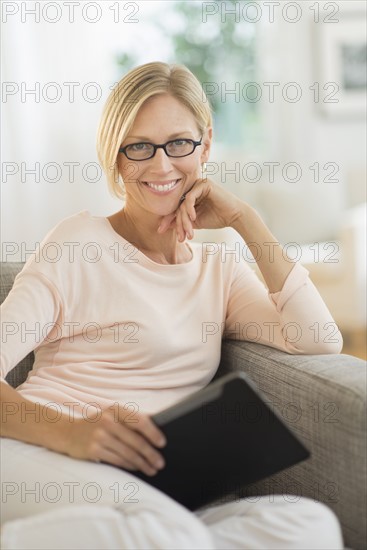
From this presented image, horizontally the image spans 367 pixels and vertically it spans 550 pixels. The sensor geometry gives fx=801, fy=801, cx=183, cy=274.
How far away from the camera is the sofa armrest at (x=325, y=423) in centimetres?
122

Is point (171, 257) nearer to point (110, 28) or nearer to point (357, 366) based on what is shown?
point (357, 366)

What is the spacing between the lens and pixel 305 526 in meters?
1.10

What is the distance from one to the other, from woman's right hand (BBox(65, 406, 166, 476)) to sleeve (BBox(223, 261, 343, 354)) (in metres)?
0.40

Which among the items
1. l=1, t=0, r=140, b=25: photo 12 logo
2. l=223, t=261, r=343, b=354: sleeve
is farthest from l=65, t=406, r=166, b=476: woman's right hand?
l=1, t=0, r=140, b=25: photo 12 logo

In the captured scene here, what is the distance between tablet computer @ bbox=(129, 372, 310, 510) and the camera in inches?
43.6

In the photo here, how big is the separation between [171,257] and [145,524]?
669mm

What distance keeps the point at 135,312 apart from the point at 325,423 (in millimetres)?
402

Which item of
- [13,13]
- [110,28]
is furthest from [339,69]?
[13,13]

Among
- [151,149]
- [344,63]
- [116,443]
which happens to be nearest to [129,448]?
[116,443]

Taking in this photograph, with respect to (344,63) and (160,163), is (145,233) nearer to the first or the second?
(160,163)

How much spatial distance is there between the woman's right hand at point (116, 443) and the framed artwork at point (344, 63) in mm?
4235

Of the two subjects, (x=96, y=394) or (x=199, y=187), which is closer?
(x=96, y=394)

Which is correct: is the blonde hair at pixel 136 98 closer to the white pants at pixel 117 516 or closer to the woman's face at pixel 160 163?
the woman's face at pixel 160 163

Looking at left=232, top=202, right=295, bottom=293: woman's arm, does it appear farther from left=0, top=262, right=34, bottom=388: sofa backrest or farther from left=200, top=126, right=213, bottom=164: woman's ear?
left=0, top=262, right=34, bottom=388: sofa backrest
